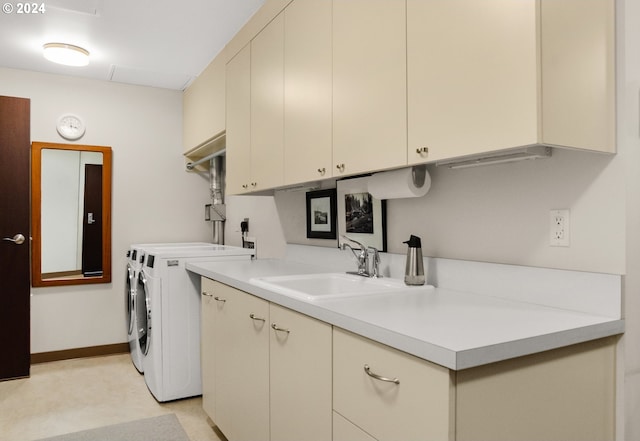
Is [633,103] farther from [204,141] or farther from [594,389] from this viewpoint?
[204,141]

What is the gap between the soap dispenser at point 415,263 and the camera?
1.70 metres

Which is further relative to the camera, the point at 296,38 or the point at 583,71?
the point at 296,38

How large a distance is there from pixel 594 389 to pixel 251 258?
2262mm

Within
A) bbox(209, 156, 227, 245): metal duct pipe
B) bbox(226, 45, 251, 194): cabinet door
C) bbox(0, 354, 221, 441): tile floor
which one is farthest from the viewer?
bbox(209, 156, 227, 245): metal duct pipe

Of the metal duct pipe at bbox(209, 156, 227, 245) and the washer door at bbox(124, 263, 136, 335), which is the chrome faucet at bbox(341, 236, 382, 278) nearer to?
the washer door at bbox(124, 263, 136, 335)

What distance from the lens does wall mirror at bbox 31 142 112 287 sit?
145 inches

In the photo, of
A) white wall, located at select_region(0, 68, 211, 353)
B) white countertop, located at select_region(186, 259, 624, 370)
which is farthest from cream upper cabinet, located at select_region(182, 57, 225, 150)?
white countertop, located at select_region(186, 259, 624, 370)

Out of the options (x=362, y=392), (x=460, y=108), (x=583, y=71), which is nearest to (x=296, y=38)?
(x=460, y=108)

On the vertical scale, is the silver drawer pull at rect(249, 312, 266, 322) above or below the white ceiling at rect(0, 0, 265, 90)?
below

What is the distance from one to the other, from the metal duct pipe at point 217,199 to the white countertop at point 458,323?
8.43 feet

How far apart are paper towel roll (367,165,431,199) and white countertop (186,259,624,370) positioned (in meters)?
0.38

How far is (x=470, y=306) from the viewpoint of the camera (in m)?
1.37

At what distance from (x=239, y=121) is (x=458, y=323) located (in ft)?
6.78

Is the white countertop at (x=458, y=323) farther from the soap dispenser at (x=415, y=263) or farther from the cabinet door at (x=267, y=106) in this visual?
the cabinet door at (x=267, y=106)
